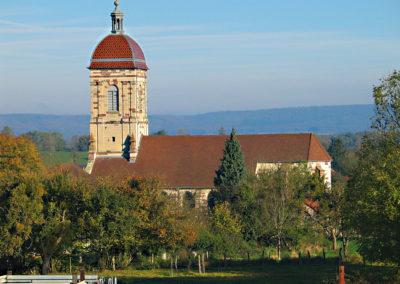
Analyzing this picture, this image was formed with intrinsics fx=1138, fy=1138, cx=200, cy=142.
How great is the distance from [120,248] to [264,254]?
8722mm

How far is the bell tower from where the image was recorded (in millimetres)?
83875

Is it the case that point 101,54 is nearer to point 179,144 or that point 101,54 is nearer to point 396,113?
point 179,144

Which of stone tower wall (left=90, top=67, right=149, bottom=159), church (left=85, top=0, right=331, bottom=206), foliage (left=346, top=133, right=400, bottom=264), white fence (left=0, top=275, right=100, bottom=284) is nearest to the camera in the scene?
white fence (left=0, top=275, right=100, bottom=284)

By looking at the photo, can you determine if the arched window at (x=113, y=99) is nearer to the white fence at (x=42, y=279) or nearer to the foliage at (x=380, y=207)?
the foliage at (x=380, y=207)

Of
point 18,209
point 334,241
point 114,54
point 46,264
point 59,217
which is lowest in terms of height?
point 46,264

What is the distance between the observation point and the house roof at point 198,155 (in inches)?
3246

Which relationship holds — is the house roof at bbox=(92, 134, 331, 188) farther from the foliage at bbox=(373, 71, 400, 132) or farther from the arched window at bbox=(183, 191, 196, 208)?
the foliage at bbox=(373, 71, 400, 132)

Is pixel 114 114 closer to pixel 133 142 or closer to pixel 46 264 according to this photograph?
pixel 133 142

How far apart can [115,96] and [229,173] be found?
44.9 feet

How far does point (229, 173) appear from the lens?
7538 cm

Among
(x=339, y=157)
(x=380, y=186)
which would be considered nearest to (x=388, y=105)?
(x=380, y=186)

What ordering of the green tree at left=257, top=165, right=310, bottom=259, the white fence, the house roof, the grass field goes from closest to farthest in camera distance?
the white fence
the grass field
the green tree at left=257, top=165, right=310, bottom=259
the house roof

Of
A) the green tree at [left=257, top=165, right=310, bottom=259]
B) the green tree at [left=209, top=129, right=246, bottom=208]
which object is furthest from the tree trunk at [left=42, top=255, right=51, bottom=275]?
the green tree at [left=209, top=129, right=246, bottom=208]

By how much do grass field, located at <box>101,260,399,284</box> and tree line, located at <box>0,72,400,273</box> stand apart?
122 cm
